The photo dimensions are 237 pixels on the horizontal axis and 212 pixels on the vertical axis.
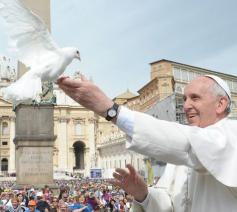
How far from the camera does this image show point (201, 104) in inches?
76.8

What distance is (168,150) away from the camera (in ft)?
5.20

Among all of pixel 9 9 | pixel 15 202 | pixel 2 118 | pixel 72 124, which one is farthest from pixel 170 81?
pixel 9 9

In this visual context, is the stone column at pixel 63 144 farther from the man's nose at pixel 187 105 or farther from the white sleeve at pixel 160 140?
the white sleeve at pixel 160 140

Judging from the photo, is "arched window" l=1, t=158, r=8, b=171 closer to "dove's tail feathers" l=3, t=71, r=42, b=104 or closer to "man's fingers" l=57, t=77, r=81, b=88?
"dove's tail feathers" l=3, t=71, r=42, b=104

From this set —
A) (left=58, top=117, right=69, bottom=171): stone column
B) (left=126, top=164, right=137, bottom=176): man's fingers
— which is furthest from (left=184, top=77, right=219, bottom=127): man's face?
(left=58, top=117, right=69, bottom=171): stone column

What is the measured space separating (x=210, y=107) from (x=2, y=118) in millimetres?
78367

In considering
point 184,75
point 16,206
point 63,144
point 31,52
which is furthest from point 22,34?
point 63,144

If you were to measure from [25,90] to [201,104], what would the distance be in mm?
782

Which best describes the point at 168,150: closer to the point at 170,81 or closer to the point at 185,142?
the point at 185,142

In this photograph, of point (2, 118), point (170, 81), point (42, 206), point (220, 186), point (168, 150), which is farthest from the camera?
point (2, 118)

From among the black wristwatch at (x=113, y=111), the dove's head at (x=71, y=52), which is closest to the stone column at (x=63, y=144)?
the dove's head at (x=71, y=52)

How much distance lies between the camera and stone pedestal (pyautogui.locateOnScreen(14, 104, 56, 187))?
49.2ft

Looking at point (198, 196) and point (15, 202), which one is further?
point (15, 202)

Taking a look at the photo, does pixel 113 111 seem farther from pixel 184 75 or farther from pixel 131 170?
pixel 184 75
